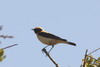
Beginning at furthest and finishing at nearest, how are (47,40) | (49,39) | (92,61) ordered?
(49,39) < (47,40) < (92,61)

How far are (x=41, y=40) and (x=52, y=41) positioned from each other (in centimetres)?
37

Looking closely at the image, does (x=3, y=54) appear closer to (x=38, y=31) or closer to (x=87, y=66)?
(x=87, y=66)

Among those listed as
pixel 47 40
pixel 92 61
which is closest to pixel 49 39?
pixel 47 40

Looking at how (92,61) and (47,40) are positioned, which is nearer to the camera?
A: (92,61)

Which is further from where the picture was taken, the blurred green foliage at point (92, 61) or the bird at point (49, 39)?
the bird at point (49, 39)

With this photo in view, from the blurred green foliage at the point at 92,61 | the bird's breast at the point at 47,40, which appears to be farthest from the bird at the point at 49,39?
the blurred green foliage at the point at 92,61

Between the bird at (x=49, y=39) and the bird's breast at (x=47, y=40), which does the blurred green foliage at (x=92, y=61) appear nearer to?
the bird at (x=49, y=39)

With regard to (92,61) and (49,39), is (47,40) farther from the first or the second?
(92,61)

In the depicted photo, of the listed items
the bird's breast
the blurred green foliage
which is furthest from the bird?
the blurred green foliage

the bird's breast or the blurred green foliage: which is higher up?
the bird's breast

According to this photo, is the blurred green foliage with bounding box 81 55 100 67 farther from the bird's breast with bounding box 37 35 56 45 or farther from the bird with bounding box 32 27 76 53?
the bird's breast with bounding box 37 35 56 45

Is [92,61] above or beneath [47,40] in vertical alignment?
beneath

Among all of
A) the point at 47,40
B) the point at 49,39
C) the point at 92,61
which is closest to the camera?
the point at 92,61

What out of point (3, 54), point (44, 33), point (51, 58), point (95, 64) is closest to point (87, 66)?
point (95, 64)
